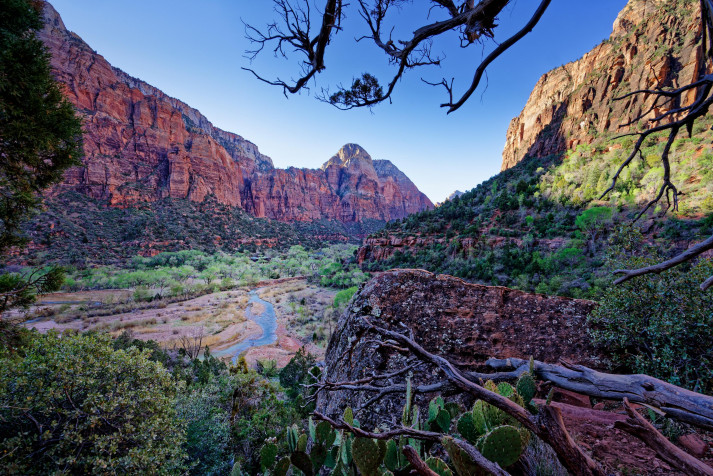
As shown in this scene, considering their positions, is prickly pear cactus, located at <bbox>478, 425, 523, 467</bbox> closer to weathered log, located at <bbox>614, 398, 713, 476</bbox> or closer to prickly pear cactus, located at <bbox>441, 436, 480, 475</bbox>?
prickly pear cactus, located at <bbox>441, 436, 480, 475</bbox>

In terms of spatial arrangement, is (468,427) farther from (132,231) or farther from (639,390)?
(132,231)

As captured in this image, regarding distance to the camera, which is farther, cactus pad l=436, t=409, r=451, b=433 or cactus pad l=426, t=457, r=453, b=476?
cactus pad l=436, t=409, r=451, b=433

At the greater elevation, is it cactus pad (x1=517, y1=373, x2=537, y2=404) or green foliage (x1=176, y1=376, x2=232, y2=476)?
cactus pad (x1=517, y1=373, x2=537, y2=404)

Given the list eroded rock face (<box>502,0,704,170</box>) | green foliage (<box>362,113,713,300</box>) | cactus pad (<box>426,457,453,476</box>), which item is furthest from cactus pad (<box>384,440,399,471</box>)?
eroded rock face (<box>502,0,704,170</box>)

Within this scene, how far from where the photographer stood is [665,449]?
857 mm

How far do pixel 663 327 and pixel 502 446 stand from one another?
3886mm

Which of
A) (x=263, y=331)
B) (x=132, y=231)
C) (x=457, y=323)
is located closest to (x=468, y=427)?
(x=457, y=323)

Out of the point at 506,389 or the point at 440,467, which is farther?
the point at 506,389

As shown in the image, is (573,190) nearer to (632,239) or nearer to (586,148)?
(586,148)

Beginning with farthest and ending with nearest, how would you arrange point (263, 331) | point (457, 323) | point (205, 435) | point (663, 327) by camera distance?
point (263, 331), point (205, 435), point (663, 327), point (457, 323)

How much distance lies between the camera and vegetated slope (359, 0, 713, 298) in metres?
16.6

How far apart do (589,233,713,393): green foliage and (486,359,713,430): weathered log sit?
208 centimetres

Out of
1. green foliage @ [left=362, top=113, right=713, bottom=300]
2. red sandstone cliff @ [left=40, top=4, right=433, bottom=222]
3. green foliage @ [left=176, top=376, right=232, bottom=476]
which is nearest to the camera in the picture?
green foliage @ [left=176, top=376, right=232, bottom=476]

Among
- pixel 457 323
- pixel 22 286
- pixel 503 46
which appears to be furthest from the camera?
pixel 22 286
